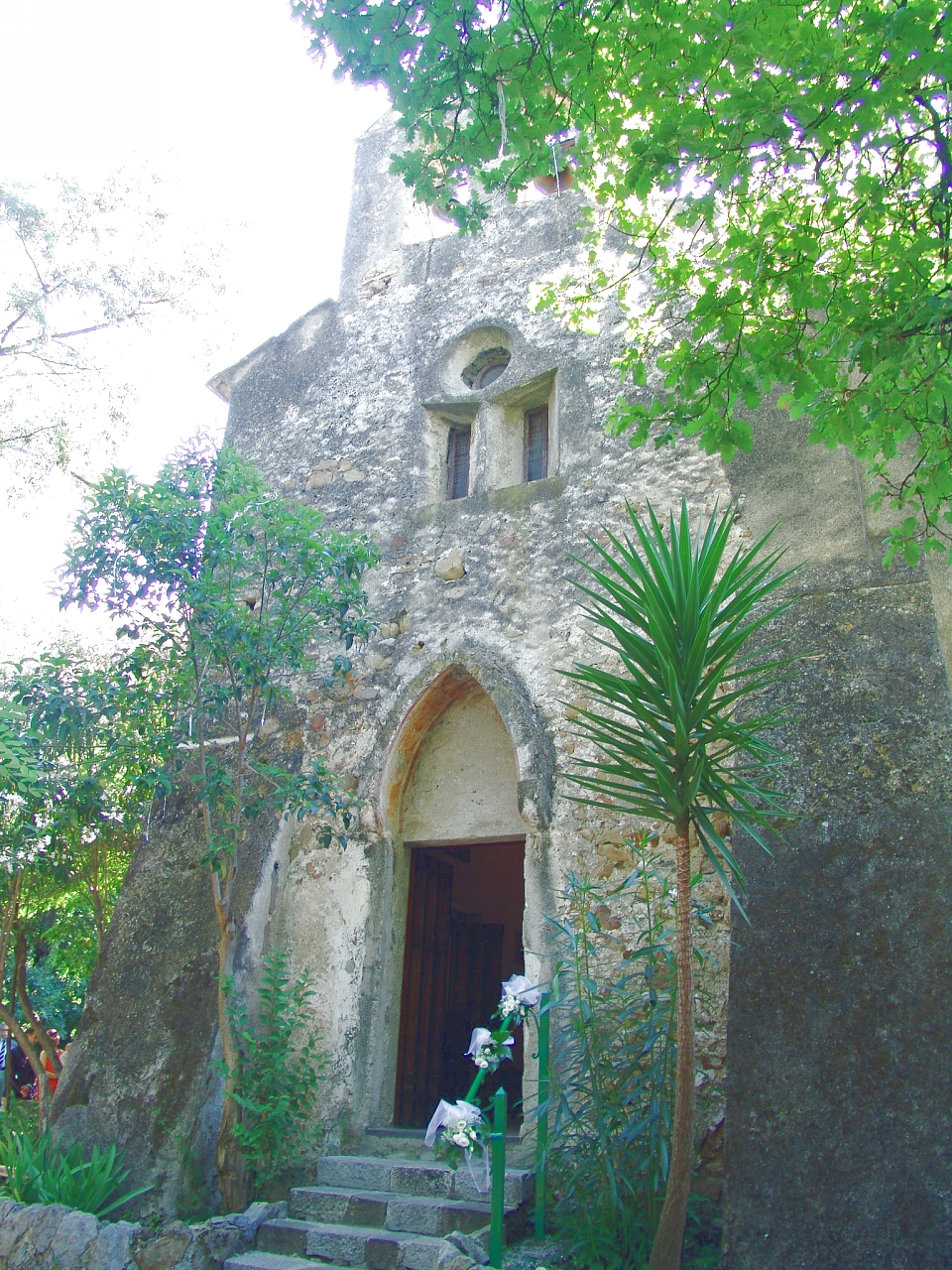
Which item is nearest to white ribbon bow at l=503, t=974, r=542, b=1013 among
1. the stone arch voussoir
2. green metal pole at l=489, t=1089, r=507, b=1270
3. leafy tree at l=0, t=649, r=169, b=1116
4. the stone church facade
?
green metal pole at l=489, t=1089, r=507, b=1270

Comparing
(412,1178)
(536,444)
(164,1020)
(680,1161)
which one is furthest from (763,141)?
(164,1020)

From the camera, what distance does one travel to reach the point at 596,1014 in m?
4.54

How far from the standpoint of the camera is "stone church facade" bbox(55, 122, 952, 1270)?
348 cm

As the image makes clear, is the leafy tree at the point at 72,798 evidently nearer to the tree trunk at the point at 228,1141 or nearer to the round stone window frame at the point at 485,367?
the tree trunk at the point at 228,1141

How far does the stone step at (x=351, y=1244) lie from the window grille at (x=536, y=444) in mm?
4814

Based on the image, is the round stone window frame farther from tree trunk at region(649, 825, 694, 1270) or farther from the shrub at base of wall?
the shrub at base of wall

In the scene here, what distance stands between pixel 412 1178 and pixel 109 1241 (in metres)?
1.47

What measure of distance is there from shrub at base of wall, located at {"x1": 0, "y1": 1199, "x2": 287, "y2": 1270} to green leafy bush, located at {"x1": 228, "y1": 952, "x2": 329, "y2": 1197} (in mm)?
328

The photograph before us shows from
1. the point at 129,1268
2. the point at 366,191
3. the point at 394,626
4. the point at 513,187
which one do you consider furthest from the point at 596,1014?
the point at 366,191

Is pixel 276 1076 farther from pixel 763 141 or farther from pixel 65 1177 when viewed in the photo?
pixel 763 141

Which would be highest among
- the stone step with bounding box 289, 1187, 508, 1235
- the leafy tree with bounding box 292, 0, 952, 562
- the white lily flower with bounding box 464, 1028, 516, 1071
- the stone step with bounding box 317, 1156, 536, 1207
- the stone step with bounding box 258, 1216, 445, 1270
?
the leafy tree with bounding box 292, 0, 952, 562

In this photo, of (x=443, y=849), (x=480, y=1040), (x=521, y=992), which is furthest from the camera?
(x=443, y=849)

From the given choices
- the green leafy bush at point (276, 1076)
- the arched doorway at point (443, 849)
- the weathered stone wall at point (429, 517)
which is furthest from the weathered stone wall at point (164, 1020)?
the arched doorway at point (443, 849)

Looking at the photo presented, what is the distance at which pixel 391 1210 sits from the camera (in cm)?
460
